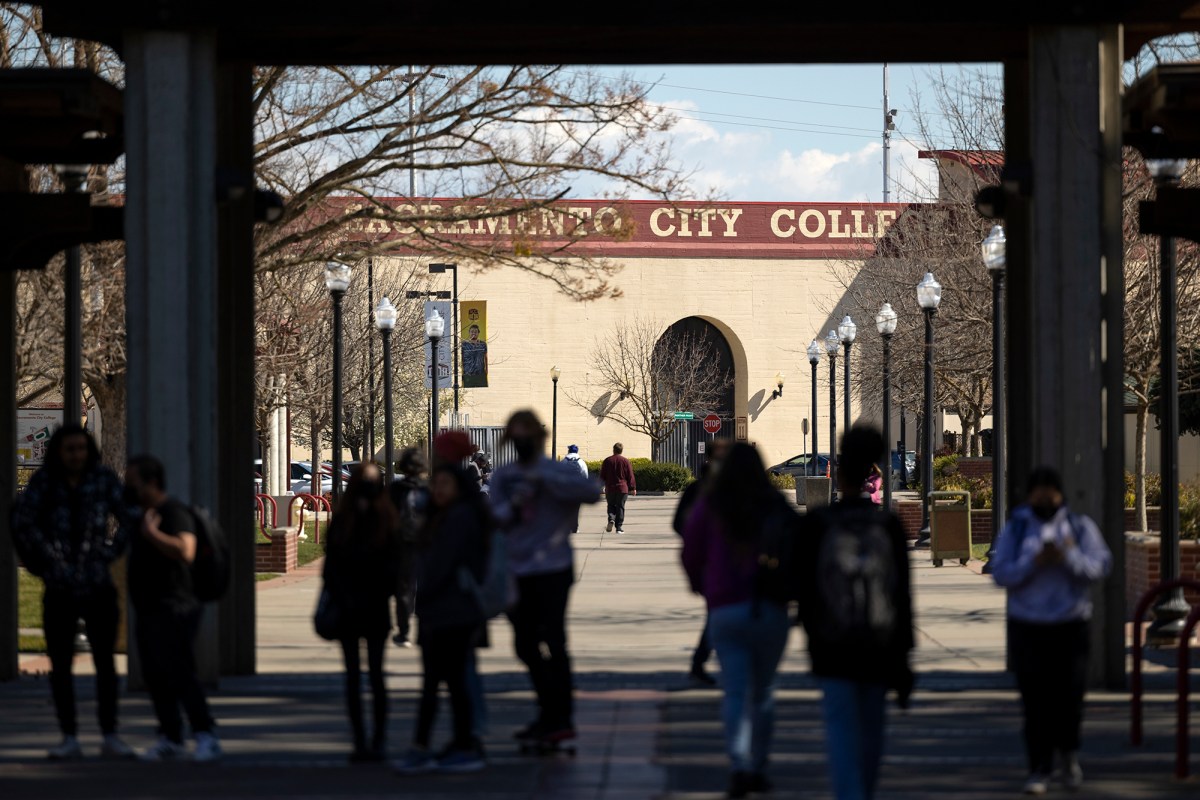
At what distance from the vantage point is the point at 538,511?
9.16 meters

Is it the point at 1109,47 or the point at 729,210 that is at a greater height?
the point at 729,210

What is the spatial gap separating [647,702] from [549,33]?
15.3 ft

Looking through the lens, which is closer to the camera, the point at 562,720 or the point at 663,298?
the point at 562,720

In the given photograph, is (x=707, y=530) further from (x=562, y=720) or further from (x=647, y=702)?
(x=647, y=702)

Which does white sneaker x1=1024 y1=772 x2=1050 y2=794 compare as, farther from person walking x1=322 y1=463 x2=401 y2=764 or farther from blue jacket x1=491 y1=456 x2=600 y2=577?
person walking x1=322 y1=463 x2=401 y2=764

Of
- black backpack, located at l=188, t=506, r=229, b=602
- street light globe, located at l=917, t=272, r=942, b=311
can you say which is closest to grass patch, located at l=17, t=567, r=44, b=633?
black backpack, located at l=188, t=506, r=229, b=602

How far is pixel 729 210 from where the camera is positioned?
69875 millimetres

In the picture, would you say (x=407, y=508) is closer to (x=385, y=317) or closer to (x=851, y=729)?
(x=851, y=729)

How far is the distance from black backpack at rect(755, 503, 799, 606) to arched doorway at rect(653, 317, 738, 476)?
6106 centimetres

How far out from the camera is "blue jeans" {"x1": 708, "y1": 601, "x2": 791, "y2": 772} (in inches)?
314

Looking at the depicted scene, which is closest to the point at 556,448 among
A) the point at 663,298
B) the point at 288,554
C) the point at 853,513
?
the point at 663,298

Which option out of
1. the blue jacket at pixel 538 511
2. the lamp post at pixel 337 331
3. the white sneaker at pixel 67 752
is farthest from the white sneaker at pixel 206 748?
the lamp post at pixel 337 331

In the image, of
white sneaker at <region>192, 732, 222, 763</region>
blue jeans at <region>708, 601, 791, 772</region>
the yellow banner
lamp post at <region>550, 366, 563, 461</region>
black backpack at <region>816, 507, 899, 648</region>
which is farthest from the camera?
lamp post at <region>550, 366, 563, 461</region>

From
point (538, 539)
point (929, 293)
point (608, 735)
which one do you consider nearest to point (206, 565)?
point (538, 539)
